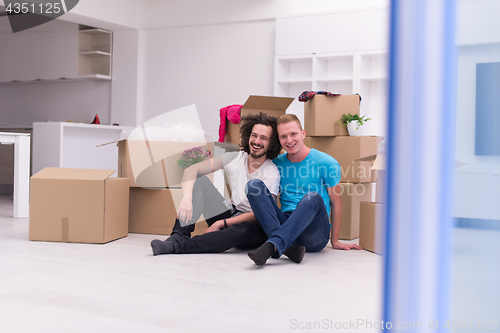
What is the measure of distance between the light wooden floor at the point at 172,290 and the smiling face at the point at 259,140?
1.65 ft

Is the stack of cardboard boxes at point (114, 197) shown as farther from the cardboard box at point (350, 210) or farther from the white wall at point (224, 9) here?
the white wall at point (224, 9)

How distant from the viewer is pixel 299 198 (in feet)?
7.43

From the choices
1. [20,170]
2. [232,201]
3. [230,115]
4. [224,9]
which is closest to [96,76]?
[224,9]

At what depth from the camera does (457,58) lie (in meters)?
0.42

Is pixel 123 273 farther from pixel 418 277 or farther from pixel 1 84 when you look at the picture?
pixel 1 84

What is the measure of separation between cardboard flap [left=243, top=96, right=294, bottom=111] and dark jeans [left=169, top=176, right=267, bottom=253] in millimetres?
676

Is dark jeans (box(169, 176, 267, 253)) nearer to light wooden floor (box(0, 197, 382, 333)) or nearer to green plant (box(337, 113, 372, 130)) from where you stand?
light wooden floor (box(0, 197, 382, 333))

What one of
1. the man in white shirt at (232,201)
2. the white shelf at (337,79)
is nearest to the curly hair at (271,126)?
the man in white shirt at (232,201)

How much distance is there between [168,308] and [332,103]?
1.90 m

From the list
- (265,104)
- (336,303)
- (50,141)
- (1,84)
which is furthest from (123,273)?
(1,84)

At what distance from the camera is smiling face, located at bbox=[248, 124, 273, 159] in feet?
7.46

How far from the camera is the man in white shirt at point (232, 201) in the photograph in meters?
2.20

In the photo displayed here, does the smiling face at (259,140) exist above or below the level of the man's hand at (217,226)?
above

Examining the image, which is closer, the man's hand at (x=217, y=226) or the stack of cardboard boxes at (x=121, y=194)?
the man's hand at (x=217, y=226)
